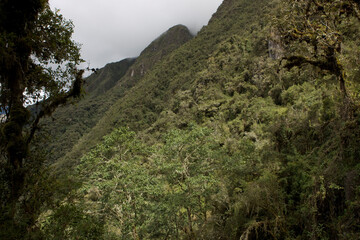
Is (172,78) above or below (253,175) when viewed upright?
above

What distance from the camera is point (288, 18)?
714cm

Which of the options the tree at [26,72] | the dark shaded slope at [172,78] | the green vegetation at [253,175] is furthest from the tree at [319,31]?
the dark shaded slope at [172,78]

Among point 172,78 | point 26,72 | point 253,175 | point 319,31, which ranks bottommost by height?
point 253,175

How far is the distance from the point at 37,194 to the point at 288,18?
808 centimetres

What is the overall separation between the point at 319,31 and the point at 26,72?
750cm

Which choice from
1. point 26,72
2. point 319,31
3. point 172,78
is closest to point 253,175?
point 319,31

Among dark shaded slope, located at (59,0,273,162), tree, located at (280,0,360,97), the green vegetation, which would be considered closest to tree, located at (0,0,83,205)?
the green vegetation

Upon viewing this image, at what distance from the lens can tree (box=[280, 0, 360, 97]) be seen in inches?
243

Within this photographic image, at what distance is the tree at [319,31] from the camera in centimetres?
616

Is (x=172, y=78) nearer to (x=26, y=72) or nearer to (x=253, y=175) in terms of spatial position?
(x=253, y=175)

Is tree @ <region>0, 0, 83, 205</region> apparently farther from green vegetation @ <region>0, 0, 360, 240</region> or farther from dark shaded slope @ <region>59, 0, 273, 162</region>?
dark shaded slope @ <region>59, 0, 273, 162</region>

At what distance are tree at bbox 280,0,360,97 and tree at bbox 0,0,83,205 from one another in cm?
616

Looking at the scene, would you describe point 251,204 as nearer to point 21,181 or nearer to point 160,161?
point 160,161

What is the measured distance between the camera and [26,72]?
4.82 m
